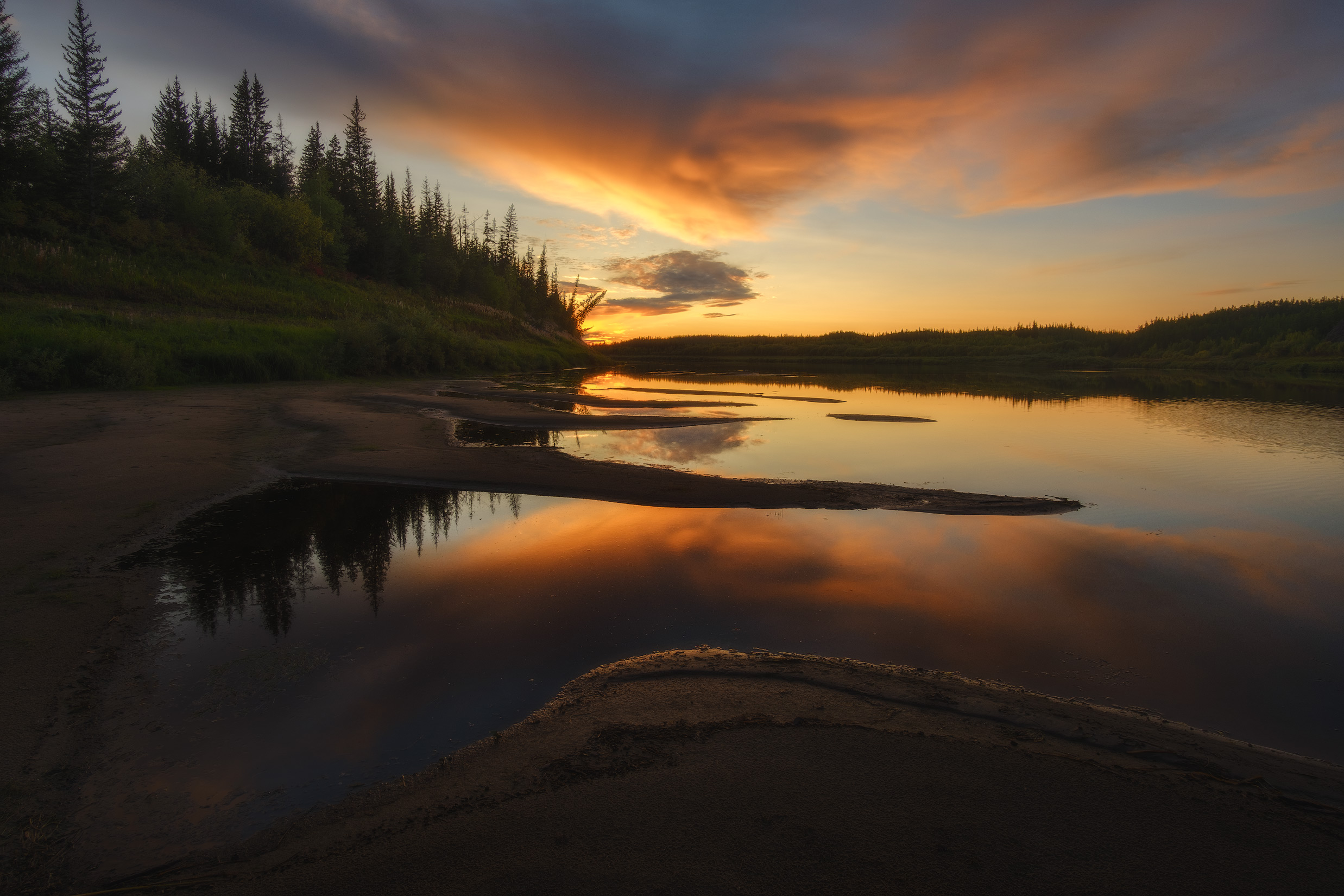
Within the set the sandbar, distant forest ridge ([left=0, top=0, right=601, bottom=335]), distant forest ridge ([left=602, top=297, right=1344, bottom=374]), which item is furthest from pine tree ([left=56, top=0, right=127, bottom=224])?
distant forest ridge ([left=602, top=297, right=1344, bottom=374])

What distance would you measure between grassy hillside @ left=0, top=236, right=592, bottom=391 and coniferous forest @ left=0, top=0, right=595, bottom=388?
0.09m

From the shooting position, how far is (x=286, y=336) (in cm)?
3441

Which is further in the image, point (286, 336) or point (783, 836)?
point (286, 336)

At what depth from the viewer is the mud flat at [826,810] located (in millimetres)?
3121

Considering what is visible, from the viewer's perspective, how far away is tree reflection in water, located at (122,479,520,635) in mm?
7067

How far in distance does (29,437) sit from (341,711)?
1450 cm

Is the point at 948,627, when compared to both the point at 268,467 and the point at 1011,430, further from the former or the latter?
the point at 1011,430

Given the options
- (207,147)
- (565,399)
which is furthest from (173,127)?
(565,399)

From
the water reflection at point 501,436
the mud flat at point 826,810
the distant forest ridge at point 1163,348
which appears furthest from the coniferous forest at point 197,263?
the distant forest ridge at point 1163,348

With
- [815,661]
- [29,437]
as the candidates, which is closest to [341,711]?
[815,661]

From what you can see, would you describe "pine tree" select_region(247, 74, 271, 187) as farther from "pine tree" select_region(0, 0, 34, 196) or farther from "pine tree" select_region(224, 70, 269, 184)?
"pine tree" select_region(0, 0, 34, 196)

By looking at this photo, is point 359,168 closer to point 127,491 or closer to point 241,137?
point 241,137

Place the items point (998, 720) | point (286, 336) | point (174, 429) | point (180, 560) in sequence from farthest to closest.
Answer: point (286, 336) → point (174, 429) → point (180, 560) → point (998, 720)

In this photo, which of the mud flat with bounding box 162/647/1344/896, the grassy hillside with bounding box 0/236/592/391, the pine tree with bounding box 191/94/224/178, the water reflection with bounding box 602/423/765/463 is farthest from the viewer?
the pine tree with bounding box 191/94/224/178
